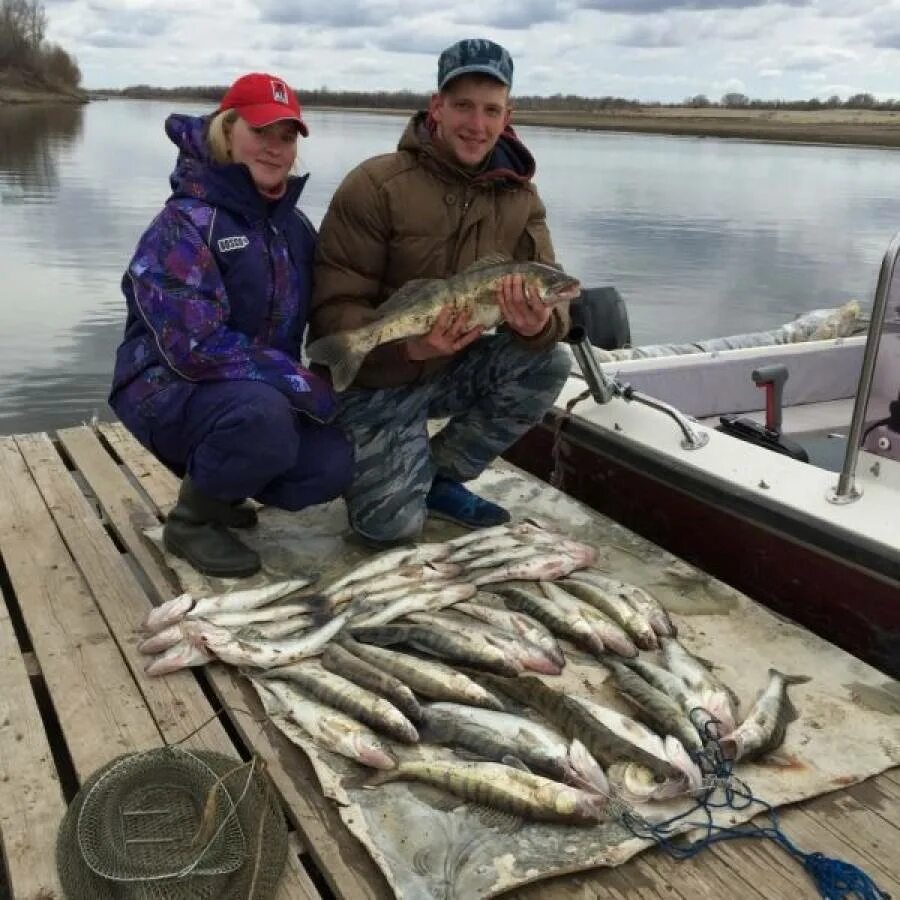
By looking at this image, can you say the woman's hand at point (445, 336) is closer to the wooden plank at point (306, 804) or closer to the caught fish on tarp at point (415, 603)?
the caught fish on tarp at point (415, 603)

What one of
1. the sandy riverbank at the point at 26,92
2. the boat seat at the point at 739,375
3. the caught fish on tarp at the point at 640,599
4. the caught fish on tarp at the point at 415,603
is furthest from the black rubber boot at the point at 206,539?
the sandy riverbank at the point at 26,92

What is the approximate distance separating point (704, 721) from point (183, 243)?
2414mm

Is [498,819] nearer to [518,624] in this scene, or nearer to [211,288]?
[518,624]

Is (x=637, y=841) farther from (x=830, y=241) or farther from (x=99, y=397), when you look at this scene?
(x=830, y=241)

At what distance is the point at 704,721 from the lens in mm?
3078

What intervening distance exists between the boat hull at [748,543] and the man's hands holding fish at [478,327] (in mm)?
1100

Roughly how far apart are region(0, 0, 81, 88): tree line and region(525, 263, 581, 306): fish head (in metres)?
90.4

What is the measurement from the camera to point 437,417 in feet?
15.3

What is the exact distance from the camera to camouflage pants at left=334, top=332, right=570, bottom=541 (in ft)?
13.6

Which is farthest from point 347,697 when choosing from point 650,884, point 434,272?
point 434,272

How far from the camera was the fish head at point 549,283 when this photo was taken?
3670 millimetres

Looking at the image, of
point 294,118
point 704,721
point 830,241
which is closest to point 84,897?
point 704,721

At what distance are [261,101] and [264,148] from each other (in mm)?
162

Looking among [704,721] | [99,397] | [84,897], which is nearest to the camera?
[84,897]
